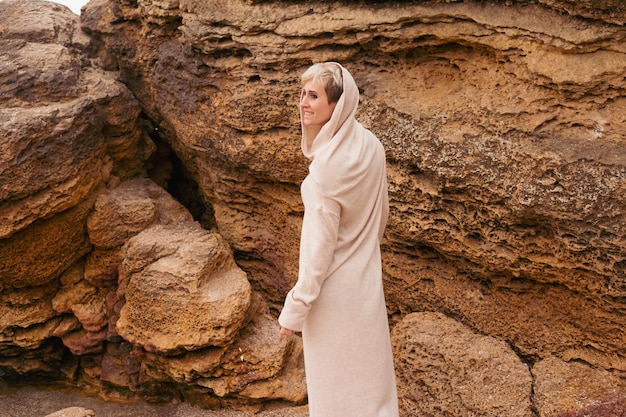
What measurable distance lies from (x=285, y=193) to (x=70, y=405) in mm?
2506

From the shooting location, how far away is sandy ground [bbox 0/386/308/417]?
552cm

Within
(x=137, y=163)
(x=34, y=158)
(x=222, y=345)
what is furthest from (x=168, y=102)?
(x=222, y=345)

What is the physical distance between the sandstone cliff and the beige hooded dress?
3.87 ft

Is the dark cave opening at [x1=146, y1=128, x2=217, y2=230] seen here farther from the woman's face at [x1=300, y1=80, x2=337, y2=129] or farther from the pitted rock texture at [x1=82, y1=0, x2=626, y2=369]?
the woman's face at [x1=300, y1=80, x2=337, y2=129]

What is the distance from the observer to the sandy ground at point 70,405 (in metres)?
5.52

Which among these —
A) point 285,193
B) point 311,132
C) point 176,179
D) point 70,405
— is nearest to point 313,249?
point 311,132

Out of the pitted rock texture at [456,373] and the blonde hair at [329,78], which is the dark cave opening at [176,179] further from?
the blonde hair at [329,78]

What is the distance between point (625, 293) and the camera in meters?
4.07

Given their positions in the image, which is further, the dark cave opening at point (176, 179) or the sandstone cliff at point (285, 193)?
the dark cave opening at point (176, 179)

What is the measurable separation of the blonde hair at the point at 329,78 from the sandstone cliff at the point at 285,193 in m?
1.39

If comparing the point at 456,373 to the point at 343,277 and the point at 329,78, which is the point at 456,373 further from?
the point at 329,78

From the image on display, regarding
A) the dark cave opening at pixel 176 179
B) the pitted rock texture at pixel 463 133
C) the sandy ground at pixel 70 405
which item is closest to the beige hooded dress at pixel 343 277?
the pitted rock texture at pixel 463 133

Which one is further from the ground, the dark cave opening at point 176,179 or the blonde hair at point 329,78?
the blonde hair at point 329,78

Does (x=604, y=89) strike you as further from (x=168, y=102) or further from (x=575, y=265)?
(x=168, y=102)
